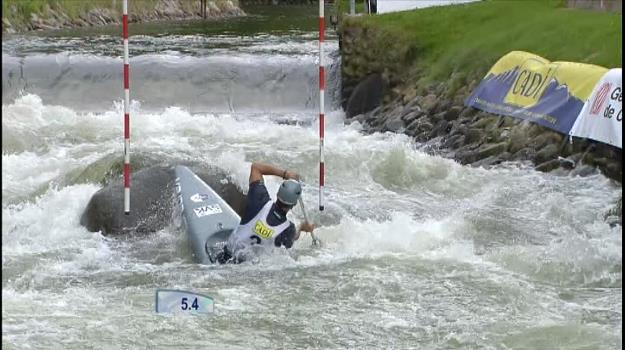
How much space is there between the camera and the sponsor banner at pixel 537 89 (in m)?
10.1

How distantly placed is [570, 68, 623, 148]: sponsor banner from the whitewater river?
461mm

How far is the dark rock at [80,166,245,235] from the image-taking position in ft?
25.3

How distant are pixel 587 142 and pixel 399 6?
822 centimetres

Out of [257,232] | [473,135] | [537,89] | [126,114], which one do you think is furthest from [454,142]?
[126,114]

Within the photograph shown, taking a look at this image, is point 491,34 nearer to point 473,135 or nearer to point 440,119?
point 440,119

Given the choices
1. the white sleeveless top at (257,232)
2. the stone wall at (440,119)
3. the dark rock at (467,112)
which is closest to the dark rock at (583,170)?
the stone wall at (440,119)

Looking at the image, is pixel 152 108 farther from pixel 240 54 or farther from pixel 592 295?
pixel 592 295

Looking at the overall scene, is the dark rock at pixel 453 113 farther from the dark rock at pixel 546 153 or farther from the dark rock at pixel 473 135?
the dark rock at pixel 546 153

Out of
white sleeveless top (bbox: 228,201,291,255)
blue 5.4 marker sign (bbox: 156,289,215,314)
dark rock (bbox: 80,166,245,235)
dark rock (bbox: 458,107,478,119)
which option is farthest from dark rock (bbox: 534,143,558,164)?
blue 5.4 marker sign (bbox: 156,289,215,314)

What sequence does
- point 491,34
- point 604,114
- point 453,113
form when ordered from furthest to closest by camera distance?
point 491,34 < point 453,113 < point 604,114

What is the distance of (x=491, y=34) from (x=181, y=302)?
11299 mm

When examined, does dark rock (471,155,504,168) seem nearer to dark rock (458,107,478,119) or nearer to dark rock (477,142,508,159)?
dark rock (477,142,508,159)

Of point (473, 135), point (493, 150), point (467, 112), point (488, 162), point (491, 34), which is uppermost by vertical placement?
point (491, 34)

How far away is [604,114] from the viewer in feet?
30.4
